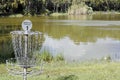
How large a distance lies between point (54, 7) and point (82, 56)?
69.0 m

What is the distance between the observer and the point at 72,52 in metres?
23.0

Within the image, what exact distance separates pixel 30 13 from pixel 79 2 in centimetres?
2041

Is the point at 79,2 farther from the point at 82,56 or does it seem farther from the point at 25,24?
the point at 25,24

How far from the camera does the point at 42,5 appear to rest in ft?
262

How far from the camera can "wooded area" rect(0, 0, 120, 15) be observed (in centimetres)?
6969

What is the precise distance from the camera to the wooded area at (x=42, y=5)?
2744 inches

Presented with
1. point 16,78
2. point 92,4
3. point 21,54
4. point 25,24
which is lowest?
point 92,4

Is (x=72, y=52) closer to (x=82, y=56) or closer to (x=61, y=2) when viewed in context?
(x=82, y=56)

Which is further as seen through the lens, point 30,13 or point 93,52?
point 30,13

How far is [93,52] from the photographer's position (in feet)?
75.6

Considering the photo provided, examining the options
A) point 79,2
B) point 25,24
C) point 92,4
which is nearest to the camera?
point 25,24

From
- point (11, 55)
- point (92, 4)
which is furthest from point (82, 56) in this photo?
point (92, 4)

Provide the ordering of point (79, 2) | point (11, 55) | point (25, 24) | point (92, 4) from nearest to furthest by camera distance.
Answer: point (25, 24) → point (11, 55) → point (79, 2) → point (92, 4)

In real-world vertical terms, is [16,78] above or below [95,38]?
above
